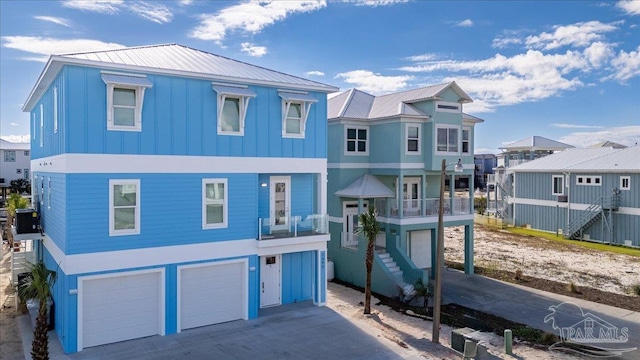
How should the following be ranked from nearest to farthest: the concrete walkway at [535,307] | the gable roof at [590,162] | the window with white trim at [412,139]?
the concrete walkway at [535,307] → the window with white trim at [412,139] → the gable roof at [590,162]

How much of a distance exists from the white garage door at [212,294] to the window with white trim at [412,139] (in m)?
10.8

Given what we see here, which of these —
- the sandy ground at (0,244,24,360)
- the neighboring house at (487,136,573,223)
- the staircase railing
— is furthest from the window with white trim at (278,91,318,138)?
the neighboring house at (487,136,573,223)

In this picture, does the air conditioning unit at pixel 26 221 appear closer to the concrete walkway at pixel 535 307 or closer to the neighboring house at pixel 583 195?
the concrete walkway at pixel 535 307

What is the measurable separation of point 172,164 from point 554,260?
23875 millimetres

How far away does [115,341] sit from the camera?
14188 mm

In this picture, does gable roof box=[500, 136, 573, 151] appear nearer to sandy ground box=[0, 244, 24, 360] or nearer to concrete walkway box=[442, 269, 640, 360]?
concrete walkway box=[442, 269, 640, 360]

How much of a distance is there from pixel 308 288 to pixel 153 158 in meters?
7.84

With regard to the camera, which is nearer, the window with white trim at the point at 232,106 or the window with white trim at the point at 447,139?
the window with white trim at the point at 232,106

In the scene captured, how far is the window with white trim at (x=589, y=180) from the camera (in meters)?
35.5

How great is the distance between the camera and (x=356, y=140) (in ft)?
80.1

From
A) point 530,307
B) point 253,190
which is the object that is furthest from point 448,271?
point 253,190

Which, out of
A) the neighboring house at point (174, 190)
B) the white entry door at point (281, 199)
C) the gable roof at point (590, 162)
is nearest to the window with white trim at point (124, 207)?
the neighboring house at point (174, 190)

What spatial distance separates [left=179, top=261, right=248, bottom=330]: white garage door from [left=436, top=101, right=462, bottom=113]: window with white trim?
1283 cm

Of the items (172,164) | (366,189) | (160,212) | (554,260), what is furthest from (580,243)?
(160,212)
